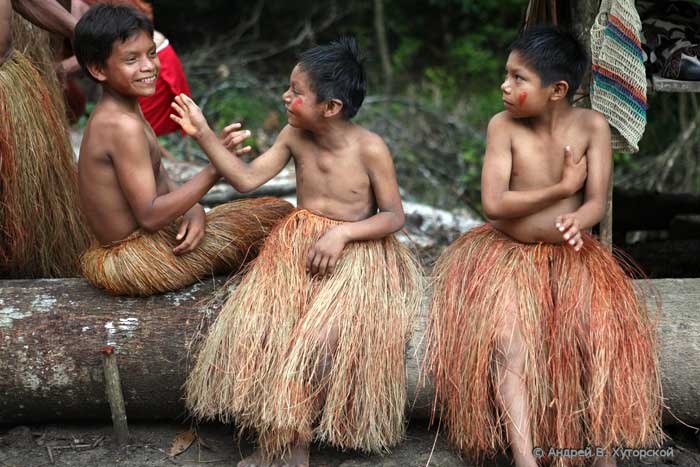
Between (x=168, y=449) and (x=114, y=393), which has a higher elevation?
(x=114, y=393)

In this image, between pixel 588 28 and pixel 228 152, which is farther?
pixel 588 28

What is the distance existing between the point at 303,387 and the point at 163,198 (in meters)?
0.78

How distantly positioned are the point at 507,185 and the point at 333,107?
0.61 m

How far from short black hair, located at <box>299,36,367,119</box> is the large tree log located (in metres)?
0.77

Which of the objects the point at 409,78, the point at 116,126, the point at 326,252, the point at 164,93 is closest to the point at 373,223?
the point at 326,252

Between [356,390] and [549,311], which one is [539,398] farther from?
[356,390]

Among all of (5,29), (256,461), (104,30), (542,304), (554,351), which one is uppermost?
(5,29)

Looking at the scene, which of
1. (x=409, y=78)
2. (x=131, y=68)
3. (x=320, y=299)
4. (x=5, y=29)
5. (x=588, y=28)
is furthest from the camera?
(x=409, y=78)

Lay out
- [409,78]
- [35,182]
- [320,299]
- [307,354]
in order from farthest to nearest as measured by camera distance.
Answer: [409,78] < [35,182] < [320,299] < [307,354]

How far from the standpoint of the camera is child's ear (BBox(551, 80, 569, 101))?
290 cm

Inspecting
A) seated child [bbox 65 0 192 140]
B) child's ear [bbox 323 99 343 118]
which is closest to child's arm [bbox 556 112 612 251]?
child's ear [bbox 323 99 343 118]

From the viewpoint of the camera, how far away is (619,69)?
121 inches

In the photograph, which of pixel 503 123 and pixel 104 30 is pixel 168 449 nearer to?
pixel 104 30

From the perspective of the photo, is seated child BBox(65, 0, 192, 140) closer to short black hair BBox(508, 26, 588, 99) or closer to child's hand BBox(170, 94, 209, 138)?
child's hand BBox(170, 94, 209, 138)
